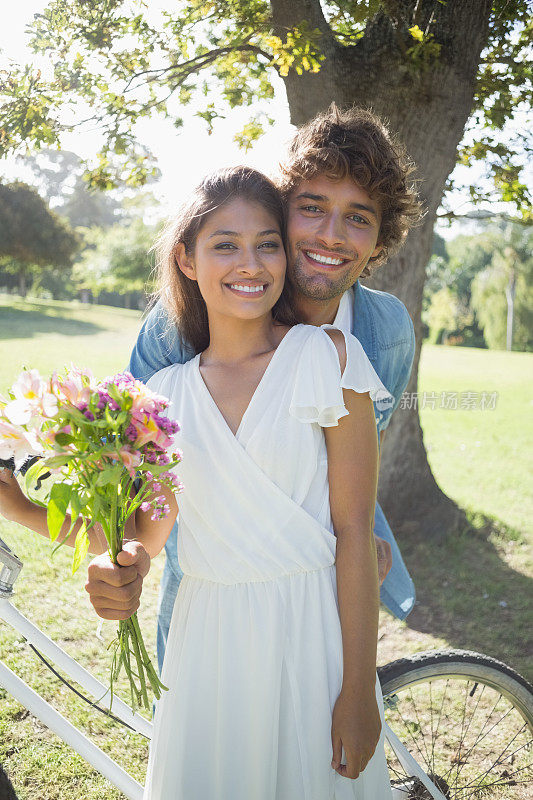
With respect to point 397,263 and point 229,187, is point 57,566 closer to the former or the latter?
point 397,263

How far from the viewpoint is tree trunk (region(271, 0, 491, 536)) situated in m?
4.31

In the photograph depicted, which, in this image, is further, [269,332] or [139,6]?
[139,6]

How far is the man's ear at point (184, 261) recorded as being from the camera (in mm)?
1860

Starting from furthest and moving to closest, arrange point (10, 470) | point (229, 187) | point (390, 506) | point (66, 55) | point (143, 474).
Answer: point (390, 506) → point (66, 55) → point (229, 187) → point (10, 470) → point (143, 474)

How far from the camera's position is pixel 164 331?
2162 millimetres

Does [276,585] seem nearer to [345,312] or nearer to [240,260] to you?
[240,260]

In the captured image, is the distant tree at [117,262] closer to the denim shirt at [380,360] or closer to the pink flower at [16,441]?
the denim shirt at [380,360]

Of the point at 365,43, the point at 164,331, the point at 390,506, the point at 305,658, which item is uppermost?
the point at 365,43

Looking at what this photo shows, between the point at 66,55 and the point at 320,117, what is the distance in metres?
2.82

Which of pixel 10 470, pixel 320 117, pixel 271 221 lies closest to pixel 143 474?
pixel 10 470

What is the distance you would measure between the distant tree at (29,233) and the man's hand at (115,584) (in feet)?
50.7

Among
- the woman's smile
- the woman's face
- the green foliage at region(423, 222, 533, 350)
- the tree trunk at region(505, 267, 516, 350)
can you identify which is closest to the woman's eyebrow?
the woman's face

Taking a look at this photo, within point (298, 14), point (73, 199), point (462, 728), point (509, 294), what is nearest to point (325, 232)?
point (462, 728)

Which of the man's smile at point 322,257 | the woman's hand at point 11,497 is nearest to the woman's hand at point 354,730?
the woman's hand at point 11,497
